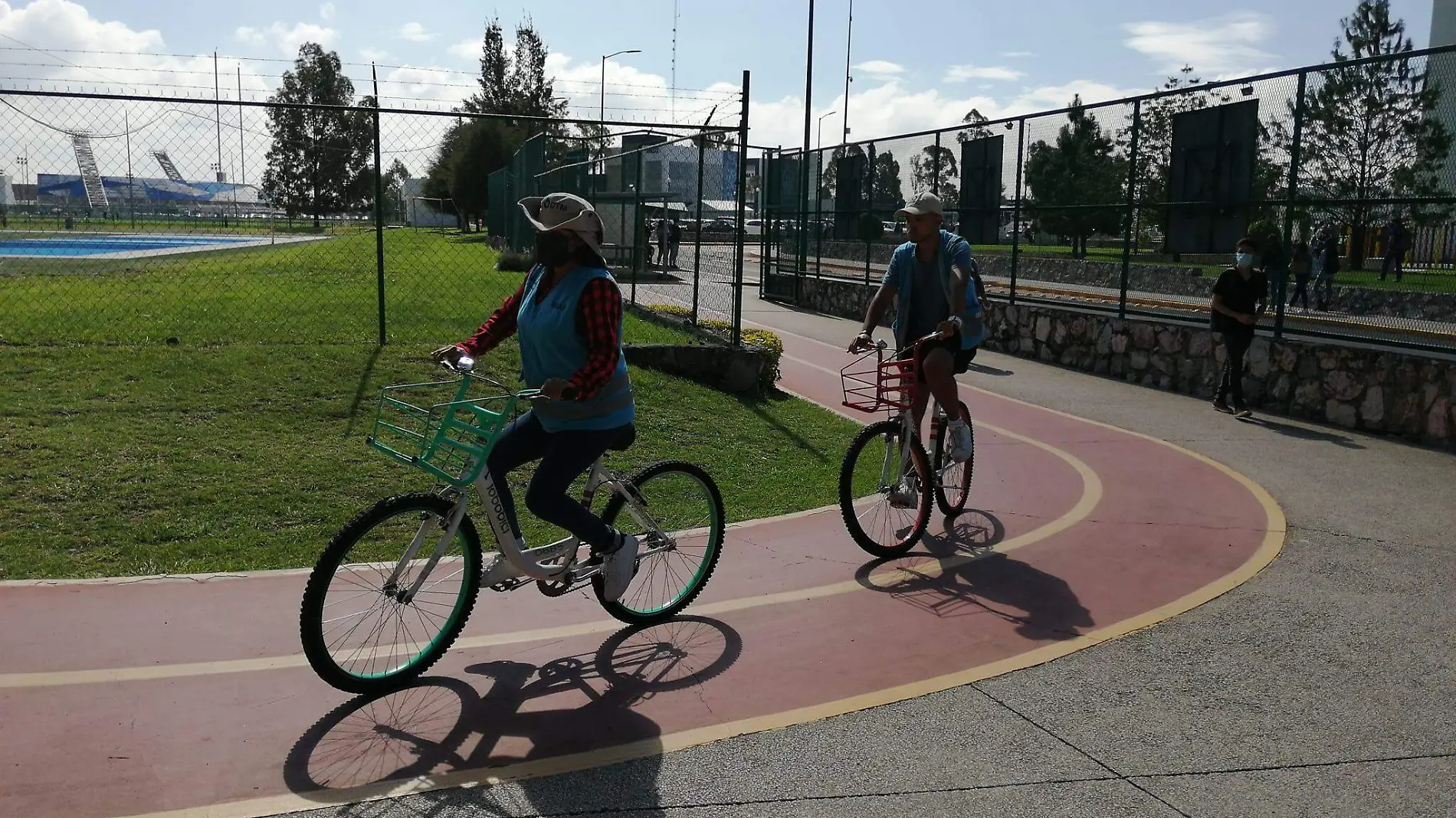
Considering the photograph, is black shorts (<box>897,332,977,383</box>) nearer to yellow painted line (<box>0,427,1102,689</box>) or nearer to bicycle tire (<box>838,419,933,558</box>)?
bicycle tire (<box>838,419,933,558</box>)

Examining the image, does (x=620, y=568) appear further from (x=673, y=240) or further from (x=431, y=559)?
(x=673, y=240)

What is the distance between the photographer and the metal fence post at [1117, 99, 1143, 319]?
14.2m

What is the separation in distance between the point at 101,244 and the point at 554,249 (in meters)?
20.7

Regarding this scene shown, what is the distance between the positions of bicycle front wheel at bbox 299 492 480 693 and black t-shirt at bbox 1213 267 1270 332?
933cm

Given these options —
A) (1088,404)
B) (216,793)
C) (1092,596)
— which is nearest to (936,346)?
(1092,596)

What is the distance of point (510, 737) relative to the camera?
4.24 meters

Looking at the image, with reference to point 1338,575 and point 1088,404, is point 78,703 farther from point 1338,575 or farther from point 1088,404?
point 1088,404

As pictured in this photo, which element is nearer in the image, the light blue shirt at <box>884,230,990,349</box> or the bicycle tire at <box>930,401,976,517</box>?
the light blue shirt at <box>884,230,990,349</box>

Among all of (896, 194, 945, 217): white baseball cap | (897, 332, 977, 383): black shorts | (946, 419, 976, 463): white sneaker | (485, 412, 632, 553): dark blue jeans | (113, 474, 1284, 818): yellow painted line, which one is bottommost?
(113, 474, 1284, 818): yellow painted line

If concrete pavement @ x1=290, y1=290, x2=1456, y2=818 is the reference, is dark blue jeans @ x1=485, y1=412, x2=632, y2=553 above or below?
above

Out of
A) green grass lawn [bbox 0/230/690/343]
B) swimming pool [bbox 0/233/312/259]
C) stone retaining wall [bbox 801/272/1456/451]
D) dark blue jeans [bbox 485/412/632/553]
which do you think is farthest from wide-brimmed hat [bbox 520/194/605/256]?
swimming pool [bbox 0/233/312/259]

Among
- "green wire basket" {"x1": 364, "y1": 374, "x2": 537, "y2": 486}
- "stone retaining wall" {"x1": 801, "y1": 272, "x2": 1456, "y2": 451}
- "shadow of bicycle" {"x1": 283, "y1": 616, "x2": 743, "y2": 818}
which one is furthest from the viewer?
"stone retaining wall" {"x1": 801, "y1": 272, "x2": 1456, "y2": 451}

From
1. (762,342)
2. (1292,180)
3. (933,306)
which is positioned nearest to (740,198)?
(762,342)

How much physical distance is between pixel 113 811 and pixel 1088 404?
1065 cm
